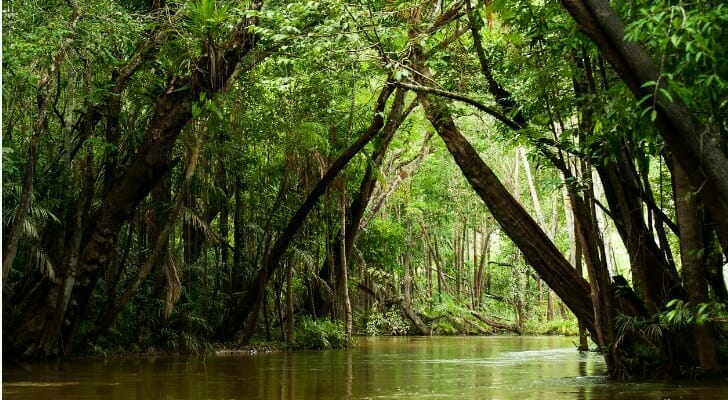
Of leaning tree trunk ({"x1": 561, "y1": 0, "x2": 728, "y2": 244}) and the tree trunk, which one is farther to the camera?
the tree trunk

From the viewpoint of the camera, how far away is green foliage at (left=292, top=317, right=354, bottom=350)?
18.7m

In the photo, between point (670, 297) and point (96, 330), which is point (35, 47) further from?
point (670, 297)

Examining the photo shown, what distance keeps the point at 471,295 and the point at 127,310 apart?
23.3m

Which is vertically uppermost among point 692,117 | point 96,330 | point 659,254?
point 692,117

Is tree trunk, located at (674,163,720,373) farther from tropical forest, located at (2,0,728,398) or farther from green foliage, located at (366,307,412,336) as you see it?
green foliage, located at (366,307,412,336)

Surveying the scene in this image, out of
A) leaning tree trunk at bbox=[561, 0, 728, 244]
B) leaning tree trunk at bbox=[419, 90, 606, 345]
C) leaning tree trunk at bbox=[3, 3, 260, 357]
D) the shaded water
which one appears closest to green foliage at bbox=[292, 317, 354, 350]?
the shaded water

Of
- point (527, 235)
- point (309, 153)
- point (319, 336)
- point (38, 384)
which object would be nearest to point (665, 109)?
point (527, 235)

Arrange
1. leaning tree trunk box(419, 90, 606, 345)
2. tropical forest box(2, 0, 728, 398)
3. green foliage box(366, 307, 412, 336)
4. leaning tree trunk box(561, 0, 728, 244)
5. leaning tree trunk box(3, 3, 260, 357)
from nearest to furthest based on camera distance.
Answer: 1. leaning tree trunk box(561, 0, 728, 244)
2. tropical forest box(2, 0, 728, 398)
3. leaning tree trunk box(419, 90, 606, 345)
4. leaning tree trunk box(3, 3, 260, 357)
5. green foliage box(366, 307, 412, 336)

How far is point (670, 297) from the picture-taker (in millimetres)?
10047

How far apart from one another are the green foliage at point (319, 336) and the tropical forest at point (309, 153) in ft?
0.19

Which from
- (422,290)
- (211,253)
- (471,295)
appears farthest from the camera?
(422,290)

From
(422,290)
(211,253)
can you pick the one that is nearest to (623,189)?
(211,253)

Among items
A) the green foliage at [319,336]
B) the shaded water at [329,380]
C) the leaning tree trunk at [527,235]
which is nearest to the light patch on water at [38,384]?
the shaded water at [329,380]

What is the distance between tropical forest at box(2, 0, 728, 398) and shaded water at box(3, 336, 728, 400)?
76cm
